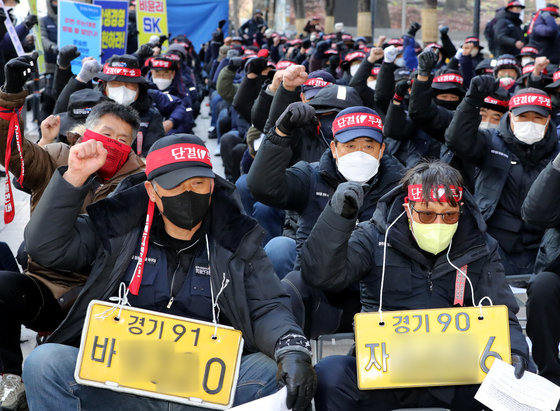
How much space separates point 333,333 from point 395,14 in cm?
3893

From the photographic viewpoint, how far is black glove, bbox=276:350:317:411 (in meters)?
3.16

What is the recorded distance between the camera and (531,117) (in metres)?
5.70

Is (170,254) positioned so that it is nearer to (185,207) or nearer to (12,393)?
(185,207)

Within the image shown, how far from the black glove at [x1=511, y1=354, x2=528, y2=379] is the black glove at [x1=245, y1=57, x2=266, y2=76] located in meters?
4.45

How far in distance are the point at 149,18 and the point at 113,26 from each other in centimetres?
339

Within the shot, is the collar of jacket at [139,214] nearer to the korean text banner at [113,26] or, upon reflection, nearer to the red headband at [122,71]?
the red headband at [122,71]

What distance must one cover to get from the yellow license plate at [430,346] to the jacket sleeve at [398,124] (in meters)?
3.86

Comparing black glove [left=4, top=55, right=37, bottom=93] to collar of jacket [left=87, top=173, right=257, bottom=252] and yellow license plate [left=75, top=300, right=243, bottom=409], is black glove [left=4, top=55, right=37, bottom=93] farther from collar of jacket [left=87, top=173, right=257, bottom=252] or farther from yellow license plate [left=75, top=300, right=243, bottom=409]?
yellow license plate [left=75, top=300, right=243, bottom=409]

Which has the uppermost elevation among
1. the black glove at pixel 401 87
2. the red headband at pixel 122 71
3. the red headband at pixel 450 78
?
the red headband at pixel 122 71

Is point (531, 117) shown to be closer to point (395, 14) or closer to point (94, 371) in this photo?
point (94, 371)

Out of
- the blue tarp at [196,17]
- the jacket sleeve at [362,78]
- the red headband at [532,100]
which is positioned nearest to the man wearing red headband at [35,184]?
the red headband at [532,100]

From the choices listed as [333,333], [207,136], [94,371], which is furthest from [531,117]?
[207,136]

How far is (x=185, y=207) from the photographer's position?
3508mm

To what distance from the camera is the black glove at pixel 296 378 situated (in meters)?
3.16
